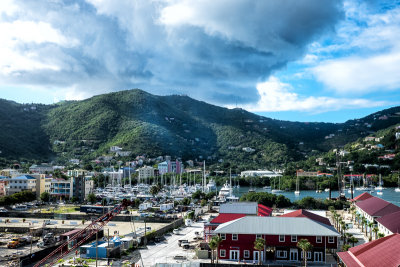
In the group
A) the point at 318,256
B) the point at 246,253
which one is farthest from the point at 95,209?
the point at 318,256

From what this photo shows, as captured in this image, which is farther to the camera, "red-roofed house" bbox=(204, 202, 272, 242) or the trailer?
the trailer

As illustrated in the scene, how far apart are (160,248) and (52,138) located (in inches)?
5469

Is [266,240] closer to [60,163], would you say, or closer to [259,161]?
[60,163]

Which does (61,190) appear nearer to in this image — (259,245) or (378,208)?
(378,208)

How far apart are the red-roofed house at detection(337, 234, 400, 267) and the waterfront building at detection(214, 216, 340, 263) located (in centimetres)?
305

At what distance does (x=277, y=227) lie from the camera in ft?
94.6

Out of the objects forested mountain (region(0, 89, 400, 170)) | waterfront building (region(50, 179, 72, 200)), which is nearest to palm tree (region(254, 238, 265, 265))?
waterfront building (region(50, 179, 72, 200))

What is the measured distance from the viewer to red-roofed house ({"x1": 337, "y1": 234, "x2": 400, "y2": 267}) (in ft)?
66.3

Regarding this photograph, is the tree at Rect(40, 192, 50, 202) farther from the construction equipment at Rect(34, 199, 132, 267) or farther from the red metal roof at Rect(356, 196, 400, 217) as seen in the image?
the red metal roof at Rect(356, 196, 400, 217)

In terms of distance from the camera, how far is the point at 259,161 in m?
175

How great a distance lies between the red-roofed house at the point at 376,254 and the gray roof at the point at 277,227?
11.2ft

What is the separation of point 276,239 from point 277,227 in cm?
100

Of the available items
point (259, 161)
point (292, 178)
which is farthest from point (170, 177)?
point (259, 161)

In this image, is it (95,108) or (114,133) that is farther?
(95,108)
